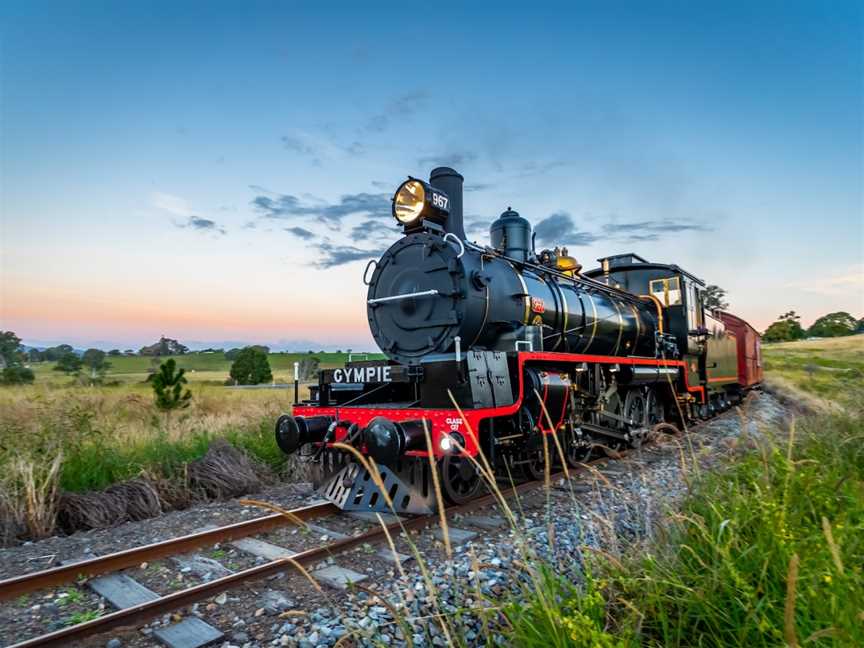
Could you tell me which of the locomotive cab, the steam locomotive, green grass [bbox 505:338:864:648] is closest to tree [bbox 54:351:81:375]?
the steam locomotive

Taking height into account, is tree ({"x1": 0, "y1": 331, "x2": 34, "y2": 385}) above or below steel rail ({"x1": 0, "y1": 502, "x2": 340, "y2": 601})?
above

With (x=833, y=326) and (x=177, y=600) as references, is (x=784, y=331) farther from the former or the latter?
(x=177, y=600)

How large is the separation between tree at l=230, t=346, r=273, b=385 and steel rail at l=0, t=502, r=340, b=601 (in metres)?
29.8

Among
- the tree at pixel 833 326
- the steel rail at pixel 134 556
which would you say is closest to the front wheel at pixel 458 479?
the steel rail at pixel 134 556

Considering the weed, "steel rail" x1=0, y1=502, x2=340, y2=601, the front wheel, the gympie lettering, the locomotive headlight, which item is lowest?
the weed

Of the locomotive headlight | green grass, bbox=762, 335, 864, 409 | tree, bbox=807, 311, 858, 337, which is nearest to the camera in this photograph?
the locomotive headlight

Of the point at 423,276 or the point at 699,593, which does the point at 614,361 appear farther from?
the point at 699,593

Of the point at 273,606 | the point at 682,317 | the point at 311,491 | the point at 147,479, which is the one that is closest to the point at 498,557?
the point at 273,606

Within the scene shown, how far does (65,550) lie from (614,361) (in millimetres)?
7527

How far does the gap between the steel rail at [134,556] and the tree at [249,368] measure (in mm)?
29802

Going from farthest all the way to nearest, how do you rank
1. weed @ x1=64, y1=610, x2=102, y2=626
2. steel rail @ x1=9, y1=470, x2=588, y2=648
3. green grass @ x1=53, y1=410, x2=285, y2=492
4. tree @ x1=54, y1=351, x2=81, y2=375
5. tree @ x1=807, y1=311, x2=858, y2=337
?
tree @ x1=807, y1=311, x2=858, y2=337 → tree @ x1=54, y1=351, x2=81, y2=375 → green grass @ x1=53, y1=410, x2=285, y2=492 → weed @ x1=64, y1=610, x2=102, y2=626 → steel rail @ x1=9, y1=470, x2=588, y2=648

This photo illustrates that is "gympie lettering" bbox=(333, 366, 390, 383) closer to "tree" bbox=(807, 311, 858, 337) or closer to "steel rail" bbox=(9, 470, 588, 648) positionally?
"steel rail" bbox=(9, 470, 588, 648)

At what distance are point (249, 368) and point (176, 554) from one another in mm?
30801

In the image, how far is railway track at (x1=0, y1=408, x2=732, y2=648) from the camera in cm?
351
